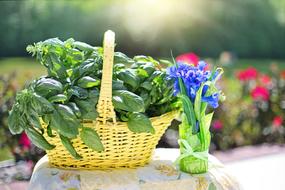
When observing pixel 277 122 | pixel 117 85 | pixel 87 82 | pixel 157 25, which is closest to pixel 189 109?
pixel 117 85

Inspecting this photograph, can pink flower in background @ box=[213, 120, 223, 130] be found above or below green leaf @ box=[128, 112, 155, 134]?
below

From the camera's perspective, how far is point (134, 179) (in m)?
2.33

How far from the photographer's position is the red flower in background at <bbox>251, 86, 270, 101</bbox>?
5203 mm

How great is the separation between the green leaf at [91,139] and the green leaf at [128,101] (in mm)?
135

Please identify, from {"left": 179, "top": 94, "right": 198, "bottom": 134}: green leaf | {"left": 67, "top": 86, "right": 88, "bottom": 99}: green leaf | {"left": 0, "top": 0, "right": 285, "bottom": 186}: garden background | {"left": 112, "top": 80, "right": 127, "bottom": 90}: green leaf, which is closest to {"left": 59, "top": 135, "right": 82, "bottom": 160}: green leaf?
{"left": 67, "top": 86, "right": 88, "bottom": 99}: green leaf

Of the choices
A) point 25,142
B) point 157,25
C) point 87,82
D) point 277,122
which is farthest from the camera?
point 157,25

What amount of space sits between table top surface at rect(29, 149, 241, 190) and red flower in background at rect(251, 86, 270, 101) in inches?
Result: 109

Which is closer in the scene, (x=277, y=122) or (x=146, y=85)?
(x=146, y=85)

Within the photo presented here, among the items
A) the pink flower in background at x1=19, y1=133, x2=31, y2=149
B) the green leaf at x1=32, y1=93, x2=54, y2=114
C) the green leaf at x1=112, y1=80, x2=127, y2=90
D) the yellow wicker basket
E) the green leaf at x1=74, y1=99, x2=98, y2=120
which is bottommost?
the pink flower in background at x1=19, y1=133, x2=31, y2=149

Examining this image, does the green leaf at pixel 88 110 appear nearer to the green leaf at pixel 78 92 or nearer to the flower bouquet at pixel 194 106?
the green leaf at pixel 78 92

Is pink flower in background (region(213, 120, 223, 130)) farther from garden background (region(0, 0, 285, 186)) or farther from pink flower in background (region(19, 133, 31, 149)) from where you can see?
garden background (region(0, 0, 285, 186))

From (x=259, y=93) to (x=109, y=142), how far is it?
312 cm

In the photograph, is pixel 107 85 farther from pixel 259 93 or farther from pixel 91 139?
pixel 259 93

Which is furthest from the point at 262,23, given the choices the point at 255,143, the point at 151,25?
the point at 255,143
